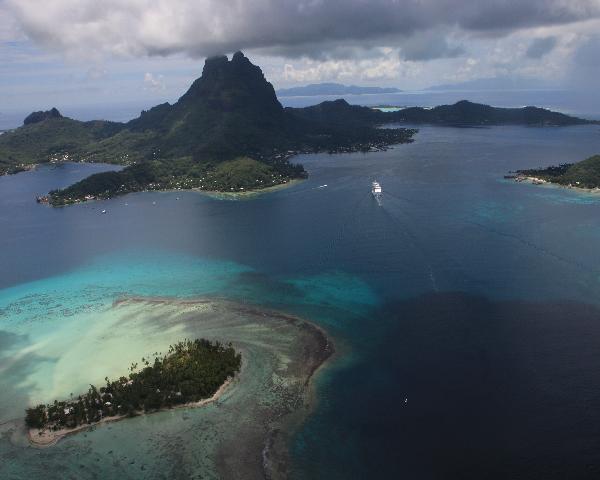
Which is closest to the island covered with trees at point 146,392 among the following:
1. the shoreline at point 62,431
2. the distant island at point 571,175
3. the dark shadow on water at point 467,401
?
the shoreline at point 62,431

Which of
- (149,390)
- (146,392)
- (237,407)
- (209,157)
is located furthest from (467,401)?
(209,157)

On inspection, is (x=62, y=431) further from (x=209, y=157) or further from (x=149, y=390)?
(x=209, y=157)

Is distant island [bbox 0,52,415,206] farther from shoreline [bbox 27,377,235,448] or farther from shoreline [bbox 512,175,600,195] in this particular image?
shoreline [bbox 27,377,235,448]

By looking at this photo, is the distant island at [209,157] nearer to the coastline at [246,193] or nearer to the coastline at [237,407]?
the coastline at [246,193]

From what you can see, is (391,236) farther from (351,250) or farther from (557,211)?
(557,211)

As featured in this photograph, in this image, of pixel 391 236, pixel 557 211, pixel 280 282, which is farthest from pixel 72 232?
pixel 557 211
